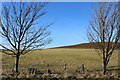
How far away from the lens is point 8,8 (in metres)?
10.3

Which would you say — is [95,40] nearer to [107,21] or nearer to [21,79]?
[107,21]

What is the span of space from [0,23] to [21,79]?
447 cm

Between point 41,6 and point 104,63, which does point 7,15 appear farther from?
point 104,63

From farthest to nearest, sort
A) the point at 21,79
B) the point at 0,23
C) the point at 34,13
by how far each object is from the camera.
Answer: the point at 34,13 < the point at 0,23 < the point at 21,79

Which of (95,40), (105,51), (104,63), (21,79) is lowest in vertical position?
(21,79)

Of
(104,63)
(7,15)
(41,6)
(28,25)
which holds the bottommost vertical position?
(104,63)

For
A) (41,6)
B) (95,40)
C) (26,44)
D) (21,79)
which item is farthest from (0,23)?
(95,40)

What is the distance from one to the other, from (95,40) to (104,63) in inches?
77.4

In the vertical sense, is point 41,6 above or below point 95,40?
above

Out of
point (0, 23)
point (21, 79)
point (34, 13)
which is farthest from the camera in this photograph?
point (34, 13)

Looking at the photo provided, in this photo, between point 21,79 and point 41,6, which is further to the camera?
point 41,6

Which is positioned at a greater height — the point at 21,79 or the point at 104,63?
the point at 104,63

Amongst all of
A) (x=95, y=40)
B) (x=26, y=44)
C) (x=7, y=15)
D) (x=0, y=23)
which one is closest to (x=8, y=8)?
(x=7, y=15)

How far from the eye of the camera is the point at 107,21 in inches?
424
